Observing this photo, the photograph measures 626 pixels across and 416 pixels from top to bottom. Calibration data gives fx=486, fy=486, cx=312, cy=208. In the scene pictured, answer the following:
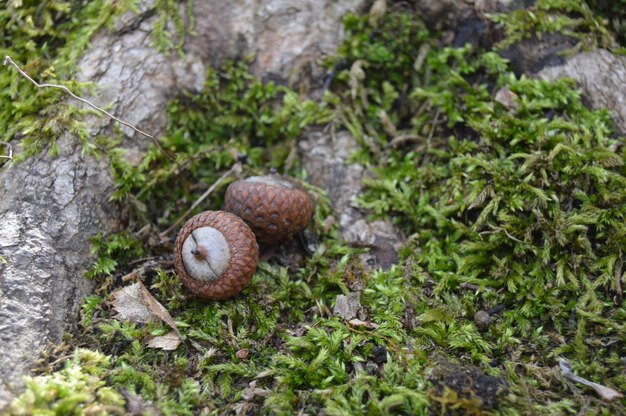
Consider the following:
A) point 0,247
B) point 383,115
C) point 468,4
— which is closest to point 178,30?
point 383,115

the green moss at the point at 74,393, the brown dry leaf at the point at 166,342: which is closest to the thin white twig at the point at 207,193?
the brown dry leaf at the point at 166,342

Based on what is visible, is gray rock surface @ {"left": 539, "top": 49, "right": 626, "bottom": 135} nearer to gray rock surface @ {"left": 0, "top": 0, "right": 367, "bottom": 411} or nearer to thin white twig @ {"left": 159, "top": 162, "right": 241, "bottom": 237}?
gray rock surface @ {"left": 0, "top": 0, "right": 367, "bottom": 411}

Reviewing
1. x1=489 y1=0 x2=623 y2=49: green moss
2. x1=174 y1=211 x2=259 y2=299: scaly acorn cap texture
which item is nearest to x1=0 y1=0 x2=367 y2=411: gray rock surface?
x1=174 y1=211 x2=259 y2=299: scaly acorn cap texture

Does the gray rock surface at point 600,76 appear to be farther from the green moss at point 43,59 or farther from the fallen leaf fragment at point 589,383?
the green moss at point 43,59

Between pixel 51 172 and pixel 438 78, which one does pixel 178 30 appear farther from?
pixel 438 78

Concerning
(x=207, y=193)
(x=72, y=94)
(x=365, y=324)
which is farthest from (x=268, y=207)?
(x=72, y=94)

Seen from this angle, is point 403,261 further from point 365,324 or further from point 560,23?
point 560,23
